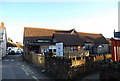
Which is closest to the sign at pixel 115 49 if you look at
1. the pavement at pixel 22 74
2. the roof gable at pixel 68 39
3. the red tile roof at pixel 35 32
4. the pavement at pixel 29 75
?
the pavement at pixel 29 75

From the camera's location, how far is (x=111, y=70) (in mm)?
8156

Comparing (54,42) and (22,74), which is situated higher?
(54,42)

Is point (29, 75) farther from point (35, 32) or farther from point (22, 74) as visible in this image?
point (35, 32)

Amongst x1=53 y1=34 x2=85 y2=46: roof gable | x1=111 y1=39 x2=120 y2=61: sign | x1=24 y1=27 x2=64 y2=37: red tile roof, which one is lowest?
x1=111 y1=39 x2=120 y2=61: sign

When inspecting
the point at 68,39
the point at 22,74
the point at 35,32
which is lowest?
the point at 22,74

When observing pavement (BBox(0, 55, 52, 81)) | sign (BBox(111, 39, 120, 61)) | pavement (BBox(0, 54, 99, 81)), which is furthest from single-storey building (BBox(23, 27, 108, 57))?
sign (BBox(111, 39, 120, 61))

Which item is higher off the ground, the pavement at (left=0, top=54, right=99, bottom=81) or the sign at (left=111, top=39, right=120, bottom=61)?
the sign at (left=111, top=39, right=120, bottom=61)

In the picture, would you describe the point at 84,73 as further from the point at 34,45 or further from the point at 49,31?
the point at 49,31

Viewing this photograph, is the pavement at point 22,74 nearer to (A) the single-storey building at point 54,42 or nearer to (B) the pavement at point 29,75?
(B) the pavement at point 29,75

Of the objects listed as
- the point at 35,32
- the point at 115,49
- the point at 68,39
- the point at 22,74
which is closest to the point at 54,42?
the point at 68,39

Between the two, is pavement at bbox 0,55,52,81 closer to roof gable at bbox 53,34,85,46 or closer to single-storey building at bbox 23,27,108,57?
single-storey building at bbox 23,27,108,57

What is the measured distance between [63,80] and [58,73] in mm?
1212

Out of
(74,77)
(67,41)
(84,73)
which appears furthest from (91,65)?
(67,41)

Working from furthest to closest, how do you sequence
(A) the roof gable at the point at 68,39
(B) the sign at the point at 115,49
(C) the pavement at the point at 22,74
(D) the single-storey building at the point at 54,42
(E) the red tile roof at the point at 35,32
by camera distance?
(E) the red tile roof at the point at 35,32, (A) the roof gable at the point at 68,39, (D) the single-storey building at the point at 54,42, (B) the sign at the point at 115,49, (C) the pavement at the point at 22,74
